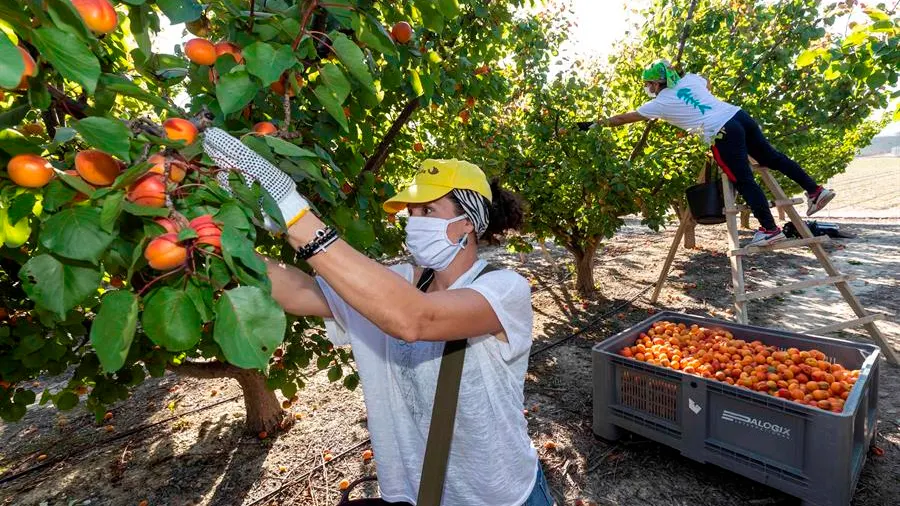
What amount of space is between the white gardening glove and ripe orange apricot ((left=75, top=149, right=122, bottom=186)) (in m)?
0.17

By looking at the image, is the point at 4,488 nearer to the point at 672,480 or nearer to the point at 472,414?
the point at 472,414

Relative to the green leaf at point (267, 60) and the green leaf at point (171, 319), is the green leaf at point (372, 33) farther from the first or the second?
the green leaf at point (171, 319)

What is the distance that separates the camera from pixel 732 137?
4410 millimetres

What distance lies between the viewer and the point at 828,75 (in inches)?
112

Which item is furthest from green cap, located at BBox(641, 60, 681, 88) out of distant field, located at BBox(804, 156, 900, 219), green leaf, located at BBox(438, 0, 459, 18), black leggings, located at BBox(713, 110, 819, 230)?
distant field, located at BBox(804, 156, 900, 219)

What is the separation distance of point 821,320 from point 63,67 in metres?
7.62

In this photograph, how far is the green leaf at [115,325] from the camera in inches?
26.5

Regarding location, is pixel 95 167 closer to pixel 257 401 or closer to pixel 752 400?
pixel 752 400

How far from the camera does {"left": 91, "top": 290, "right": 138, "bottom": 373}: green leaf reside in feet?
2.21

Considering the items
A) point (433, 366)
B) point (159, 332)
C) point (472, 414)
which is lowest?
point (472, 414)

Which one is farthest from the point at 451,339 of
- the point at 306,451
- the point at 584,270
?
the point at 584,270

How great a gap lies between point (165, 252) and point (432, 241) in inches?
39.3

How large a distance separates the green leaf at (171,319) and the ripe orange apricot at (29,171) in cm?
29

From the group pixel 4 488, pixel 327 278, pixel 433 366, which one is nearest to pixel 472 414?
pixel 433 366
